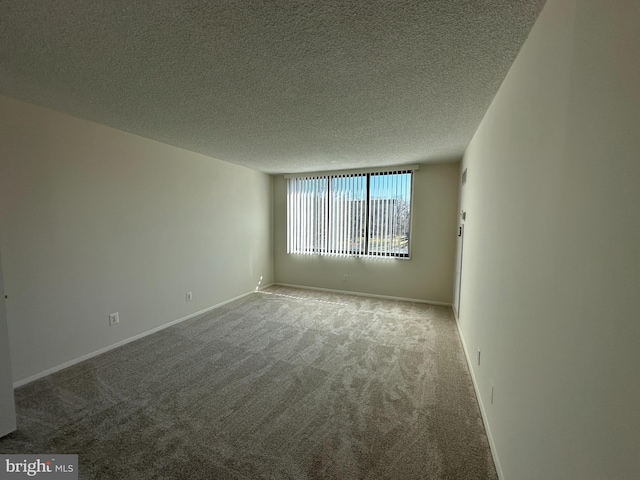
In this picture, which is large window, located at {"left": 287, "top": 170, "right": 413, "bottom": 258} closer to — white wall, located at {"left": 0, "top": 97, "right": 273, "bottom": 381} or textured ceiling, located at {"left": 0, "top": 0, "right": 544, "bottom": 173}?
white wall, located at {"left": 0, "top": 97, "right": 273, "bottom": 381}

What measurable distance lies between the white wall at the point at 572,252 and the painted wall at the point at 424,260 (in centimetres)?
296

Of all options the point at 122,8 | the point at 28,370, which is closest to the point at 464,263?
the point at 122,8

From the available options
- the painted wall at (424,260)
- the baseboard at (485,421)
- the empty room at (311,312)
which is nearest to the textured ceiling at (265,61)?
the empty room at (311,312)

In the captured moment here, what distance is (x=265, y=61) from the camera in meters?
1.65

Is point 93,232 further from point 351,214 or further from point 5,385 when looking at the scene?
point 351,214

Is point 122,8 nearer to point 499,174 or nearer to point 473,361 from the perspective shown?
point 499,174

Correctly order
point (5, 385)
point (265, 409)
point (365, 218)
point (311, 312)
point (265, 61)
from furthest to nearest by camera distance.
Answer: point (365, 218), point (311, 312), point (265, 409), point (5, 385), point (265, 61)

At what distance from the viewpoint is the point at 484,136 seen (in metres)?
2.49

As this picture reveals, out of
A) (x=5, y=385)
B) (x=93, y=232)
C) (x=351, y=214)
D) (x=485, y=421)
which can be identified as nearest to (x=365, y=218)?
(x=351, y=214)

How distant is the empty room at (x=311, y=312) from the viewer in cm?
84

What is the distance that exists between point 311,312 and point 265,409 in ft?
7.22

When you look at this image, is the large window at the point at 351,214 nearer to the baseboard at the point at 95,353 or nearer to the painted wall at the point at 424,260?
the painted wall at the point at 424,260

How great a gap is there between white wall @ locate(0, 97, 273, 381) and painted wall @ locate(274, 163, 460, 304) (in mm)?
2566

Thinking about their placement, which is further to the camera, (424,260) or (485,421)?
(424,260)
